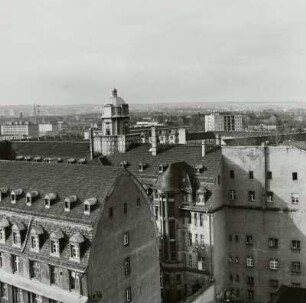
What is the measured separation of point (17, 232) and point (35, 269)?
448cm

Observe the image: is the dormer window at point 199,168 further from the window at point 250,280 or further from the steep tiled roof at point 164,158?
the window at point 250,280

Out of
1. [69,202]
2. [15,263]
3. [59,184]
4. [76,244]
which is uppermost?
[59,184]

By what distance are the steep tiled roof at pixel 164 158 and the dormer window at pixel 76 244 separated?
26111 mm

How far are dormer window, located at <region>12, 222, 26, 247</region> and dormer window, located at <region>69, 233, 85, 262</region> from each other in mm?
7623

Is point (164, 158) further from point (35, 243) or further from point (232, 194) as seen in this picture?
point (35, 243)

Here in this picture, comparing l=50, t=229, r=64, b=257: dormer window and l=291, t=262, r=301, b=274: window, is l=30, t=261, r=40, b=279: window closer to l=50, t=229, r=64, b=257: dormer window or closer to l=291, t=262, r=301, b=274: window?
l=50, t=229, r=64, b=257: dormer window

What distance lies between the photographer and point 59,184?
54469 mm

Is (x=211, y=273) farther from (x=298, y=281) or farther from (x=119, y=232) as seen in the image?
(x=119, y=232)

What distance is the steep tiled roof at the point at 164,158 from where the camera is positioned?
230ft

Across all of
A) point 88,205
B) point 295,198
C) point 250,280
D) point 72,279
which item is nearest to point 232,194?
point 295,198

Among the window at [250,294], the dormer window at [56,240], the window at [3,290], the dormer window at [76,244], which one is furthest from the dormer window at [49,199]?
the window at [250,294]

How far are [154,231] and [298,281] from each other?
76.8 feet

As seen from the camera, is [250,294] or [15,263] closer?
[15,263]

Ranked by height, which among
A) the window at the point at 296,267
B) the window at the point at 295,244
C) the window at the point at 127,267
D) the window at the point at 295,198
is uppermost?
the window at the point at 295,198
